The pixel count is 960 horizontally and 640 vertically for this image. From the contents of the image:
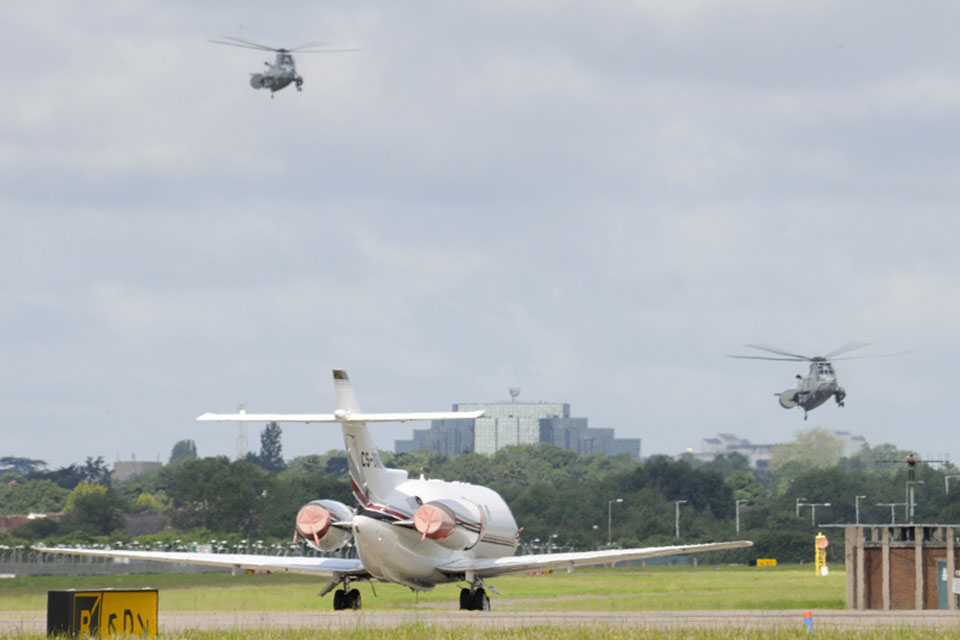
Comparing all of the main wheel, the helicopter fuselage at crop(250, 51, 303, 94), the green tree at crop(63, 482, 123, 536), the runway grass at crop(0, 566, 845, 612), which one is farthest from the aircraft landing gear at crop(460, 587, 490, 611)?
the green tree at crop(63, 482, 123, 536)

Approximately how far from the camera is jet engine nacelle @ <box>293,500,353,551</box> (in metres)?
48.5

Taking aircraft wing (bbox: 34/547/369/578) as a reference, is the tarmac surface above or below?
below

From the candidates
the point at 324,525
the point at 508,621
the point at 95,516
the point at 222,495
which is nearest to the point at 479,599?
the point at 324,525

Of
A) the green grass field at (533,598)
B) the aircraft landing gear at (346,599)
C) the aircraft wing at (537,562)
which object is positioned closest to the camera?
the green grass field at (533,598)

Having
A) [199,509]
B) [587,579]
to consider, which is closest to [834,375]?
[199,509]

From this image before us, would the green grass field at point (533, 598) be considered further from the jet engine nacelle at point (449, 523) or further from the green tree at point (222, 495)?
the green tree at point (222, 495)

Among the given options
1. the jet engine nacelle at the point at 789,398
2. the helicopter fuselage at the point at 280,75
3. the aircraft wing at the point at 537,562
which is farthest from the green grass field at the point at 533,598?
the jet engine nacelle at the point at 789,398

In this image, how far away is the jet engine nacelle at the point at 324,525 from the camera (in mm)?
48531

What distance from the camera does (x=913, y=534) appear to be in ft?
221

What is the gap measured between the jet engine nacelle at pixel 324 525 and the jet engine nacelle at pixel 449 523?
2.71 metres

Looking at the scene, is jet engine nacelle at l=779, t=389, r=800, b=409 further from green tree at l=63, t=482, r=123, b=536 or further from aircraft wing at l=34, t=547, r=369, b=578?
aircraft wing at l=34, t=547, r=369, b=578

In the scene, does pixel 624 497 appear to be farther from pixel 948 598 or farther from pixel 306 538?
pixel 306 538

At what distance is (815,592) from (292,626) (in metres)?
45.6

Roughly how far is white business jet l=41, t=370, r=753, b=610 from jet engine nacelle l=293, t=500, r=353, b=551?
3cm
